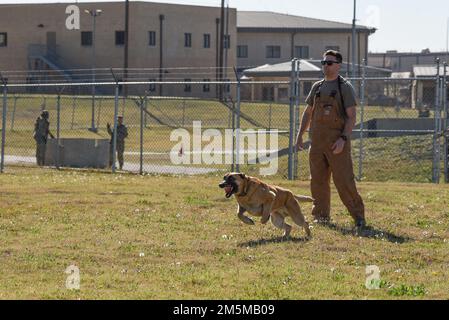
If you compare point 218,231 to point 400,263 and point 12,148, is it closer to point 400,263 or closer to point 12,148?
point 400,263

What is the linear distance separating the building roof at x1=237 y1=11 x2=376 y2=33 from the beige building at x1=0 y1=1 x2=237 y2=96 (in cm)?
1357

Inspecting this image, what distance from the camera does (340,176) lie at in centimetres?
1234

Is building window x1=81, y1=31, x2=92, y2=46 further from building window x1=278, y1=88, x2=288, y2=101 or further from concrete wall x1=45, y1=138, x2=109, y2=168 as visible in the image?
concrete wall x1=45, y1=138, x2=109, y2=168

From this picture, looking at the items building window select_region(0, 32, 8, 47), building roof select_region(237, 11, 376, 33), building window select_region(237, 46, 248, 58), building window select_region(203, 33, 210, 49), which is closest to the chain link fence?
building window select_region(0, 32, 8, 47)

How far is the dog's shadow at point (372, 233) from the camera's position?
11.6m

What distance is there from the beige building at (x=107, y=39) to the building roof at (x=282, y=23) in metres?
13.6

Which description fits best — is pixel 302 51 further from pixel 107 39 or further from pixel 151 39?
pixel 107 39

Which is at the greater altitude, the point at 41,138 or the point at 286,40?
the point at 286,40

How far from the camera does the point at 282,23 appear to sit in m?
83.9

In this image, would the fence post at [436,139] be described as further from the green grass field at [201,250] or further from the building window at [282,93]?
the building window at [282,93]

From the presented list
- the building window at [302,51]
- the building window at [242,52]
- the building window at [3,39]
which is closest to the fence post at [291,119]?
the building window at [3,39]

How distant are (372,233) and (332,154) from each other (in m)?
1.03

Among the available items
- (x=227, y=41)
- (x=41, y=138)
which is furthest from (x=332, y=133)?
(x=227, y=41)

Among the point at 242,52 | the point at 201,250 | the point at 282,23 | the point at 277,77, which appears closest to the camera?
the point at 201,250
